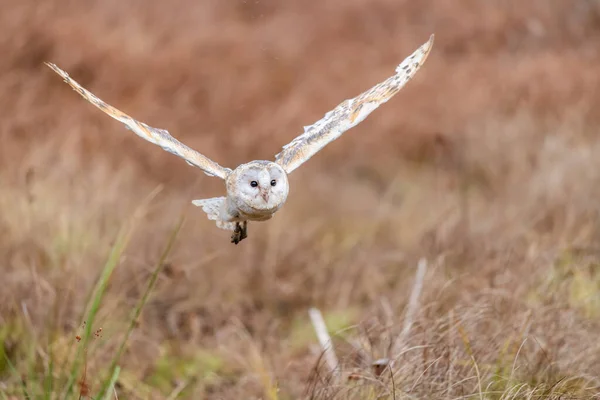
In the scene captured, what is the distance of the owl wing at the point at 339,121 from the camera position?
5.90 feet

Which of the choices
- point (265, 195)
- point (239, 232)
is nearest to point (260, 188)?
point (265, 195)

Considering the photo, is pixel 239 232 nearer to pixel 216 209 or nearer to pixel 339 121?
pixel 216 209

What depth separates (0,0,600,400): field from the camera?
9.00 ft

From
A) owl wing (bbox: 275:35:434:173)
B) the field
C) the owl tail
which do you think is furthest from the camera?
the field

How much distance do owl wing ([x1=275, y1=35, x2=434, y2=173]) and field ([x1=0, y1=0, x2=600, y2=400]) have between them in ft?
1.49

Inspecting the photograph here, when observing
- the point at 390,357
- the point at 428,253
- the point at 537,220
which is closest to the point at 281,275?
the point at 428,253

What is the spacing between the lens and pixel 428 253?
4.09m

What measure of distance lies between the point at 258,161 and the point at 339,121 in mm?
194

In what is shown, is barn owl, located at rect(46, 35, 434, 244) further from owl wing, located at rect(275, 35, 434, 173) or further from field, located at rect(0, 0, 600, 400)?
field, located at rect(0, 0, 600, 400)

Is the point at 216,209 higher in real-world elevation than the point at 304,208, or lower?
lower

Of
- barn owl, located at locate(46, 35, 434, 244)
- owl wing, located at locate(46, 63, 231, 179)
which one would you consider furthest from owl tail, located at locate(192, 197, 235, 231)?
owl wing, located at locate(46, 63, 231, 179)

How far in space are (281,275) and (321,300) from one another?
9.4 inches

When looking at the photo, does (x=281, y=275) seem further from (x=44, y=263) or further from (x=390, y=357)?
(x=390, y=357)

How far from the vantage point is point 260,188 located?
1.69m
